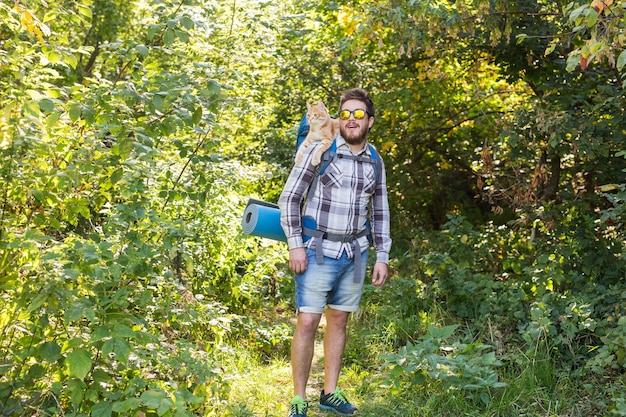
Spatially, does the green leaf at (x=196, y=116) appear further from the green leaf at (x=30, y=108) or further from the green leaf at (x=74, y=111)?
the green leaf at (x=30, y=108)

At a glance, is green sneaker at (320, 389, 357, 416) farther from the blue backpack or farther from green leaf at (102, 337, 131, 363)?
green leaf at (102, 337, 131, 363)

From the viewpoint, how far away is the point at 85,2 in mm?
4781

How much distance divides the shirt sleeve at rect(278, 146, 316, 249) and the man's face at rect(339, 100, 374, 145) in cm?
25

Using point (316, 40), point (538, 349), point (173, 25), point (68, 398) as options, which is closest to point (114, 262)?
point (68, 398)

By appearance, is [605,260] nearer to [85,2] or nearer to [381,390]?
[381,390]

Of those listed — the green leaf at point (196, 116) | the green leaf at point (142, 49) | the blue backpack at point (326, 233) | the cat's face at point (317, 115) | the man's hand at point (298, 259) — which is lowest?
the man's hand at point (298, 259)

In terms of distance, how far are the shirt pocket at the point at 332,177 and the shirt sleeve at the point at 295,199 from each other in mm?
73

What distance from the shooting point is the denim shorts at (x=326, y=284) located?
470cm

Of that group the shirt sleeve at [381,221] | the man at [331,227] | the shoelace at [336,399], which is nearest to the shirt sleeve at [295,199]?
the man at [331,227]

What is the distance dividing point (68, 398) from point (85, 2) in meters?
2.31

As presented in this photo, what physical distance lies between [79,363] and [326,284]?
59.5 inches

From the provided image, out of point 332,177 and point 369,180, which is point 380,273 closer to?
point 369,180

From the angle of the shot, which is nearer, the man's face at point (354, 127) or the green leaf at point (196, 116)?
the green leaf at point (196, 116)

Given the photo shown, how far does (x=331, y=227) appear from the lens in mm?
4727
